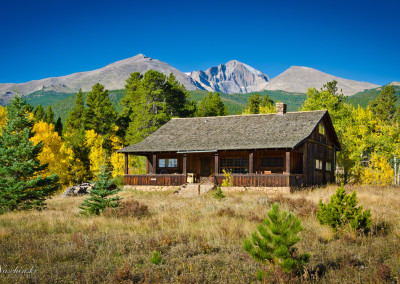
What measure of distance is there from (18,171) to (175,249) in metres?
12.0

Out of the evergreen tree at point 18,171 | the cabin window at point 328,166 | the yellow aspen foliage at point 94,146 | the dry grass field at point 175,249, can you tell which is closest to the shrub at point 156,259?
the dry grass field at point 175,249

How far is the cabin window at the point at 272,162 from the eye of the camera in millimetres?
28359

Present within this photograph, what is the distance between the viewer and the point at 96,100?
158 ft

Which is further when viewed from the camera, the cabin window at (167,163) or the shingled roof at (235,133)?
the cabin window at (167,163)

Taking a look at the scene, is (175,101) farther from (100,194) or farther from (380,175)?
(100,194)

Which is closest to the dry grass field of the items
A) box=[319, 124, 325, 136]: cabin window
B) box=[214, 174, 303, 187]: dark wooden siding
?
box=[214, 174, 303, 187]: dark wooden siding

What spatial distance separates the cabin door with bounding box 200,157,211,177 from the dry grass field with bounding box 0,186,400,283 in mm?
16874

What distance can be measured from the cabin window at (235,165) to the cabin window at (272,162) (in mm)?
1339

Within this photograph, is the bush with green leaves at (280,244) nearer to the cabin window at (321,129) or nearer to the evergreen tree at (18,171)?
the evergreen tree at (18,171)

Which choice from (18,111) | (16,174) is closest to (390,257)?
(16,174)

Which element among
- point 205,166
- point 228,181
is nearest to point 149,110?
point 205,166

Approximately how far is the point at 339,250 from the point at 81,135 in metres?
37.4

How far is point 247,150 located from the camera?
88.8 feet

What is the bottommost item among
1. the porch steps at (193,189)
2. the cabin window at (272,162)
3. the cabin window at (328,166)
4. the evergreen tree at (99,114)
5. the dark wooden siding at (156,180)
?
the porch steps at (193,189)
